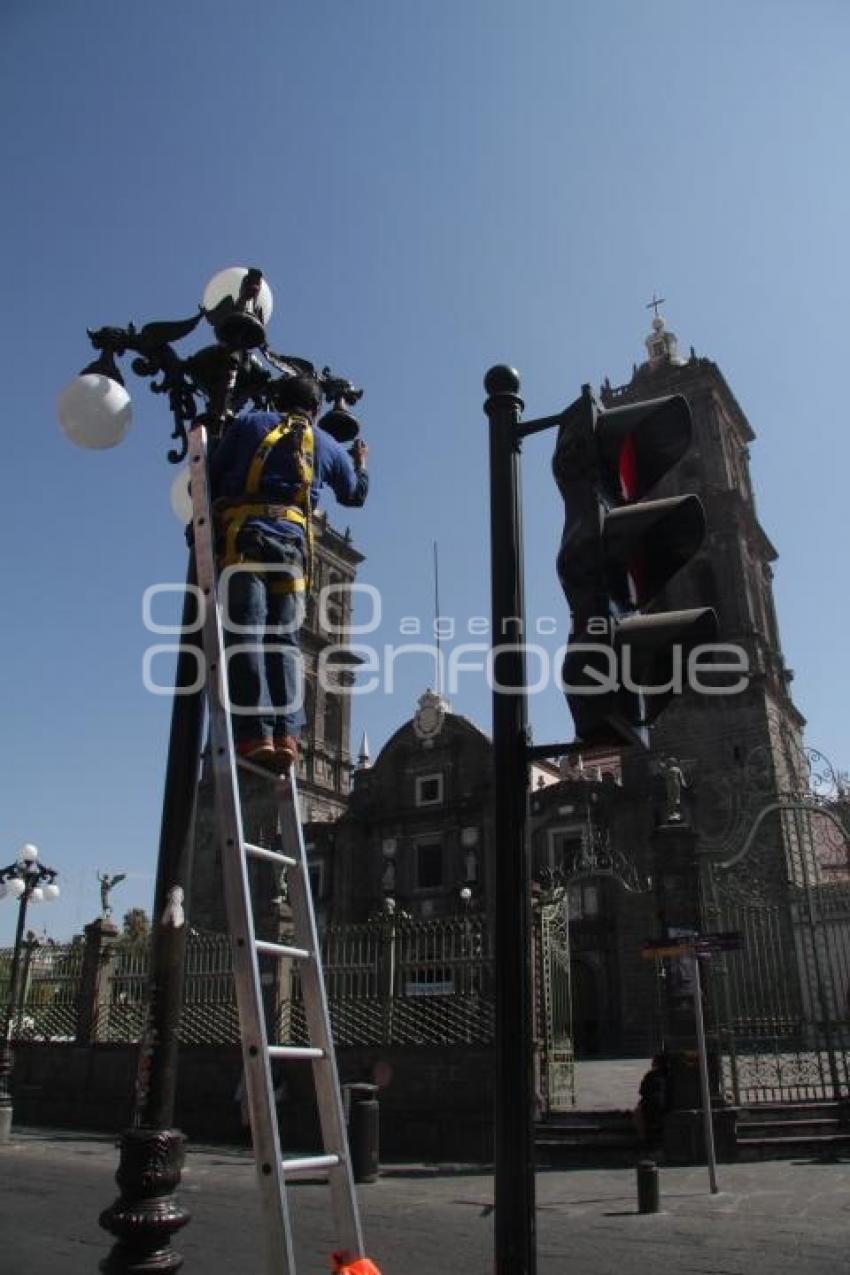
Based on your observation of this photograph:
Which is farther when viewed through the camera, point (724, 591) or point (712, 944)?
point (724, 591)

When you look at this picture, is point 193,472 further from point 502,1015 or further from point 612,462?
point 502,1015

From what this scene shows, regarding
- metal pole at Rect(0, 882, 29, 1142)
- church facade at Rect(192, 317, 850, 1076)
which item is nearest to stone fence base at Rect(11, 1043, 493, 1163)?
metal pole at Rect(0, 882, 29, 1142)

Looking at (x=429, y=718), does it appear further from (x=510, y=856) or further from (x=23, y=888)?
(x=510, y=856)

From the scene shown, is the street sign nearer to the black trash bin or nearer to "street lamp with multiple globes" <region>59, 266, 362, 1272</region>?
the black trash bin

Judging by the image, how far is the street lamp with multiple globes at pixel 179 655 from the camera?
2793 mm

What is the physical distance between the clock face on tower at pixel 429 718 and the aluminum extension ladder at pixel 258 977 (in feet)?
108

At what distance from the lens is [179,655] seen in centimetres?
352

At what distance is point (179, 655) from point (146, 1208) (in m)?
1.82

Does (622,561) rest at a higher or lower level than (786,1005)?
higher

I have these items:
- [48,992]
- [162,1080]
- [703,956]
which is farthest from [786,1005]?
[162,1080]

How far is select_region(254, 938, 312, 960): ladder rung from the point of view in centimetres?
291

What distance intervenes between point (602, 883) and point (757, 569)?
1444cm

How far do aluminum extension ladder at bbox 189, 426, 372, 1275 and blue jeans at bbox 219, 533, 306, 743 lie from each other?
6.1 inches

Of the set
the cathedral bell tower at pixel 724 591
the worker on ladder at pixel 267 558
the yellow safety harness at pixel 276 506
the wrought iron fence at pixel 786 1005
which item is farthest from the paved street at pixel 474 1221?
the cathedral bell tower at pixel 724 591
